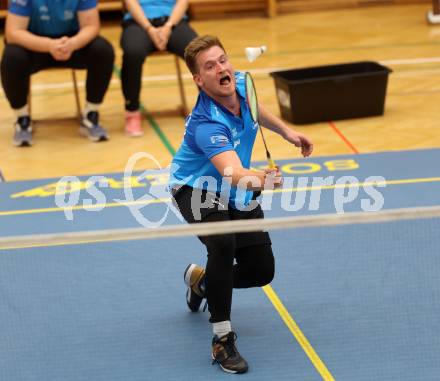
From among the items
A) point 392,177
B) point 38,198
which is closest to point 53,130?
point 38,198

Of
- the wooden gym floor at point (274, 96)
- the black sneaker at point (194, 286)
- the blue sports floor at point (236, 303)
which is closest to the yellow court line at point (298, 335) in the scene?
the blue sports floor at point (236, 303)

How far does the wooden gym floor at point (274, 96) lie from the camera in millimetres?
7980

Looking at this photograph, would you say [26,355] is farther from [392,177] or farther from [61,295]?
[392,177]

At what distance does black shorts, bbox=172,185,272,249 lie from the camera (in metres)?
4.70

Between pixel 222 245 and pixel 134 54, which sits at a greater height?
pixel 222 245

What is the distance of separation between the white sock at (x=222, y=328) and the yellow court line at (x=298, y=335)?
1.28 ft

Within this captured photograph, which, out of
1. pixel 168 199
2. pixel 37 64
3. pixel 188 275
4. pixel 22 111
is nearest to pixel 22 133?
pixel 22 111

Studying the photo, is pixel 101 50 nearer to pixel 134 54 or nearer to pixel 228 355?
pixel 134 54

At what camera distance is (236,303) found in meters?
5.34

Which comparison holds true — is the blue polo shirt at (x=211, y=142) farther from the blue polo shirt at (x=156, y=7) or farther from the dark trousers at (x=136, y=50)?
the blue polo shirt at (x=156, y=7)

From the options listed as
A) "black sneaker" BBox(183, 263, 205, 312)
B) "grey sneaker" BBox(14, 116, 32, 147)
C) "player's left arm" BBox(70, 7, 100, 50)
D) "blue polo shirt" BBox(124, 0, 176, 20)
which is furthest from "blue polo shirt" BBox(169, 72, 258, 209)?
"blue polo shirt" BBox(124, 0, 176, 20)

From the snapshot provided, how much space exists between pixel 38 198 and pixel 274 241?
1.93 metres

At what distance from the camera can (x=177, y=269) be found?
5.78 metres

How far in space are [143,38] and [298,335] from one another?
4180mm
